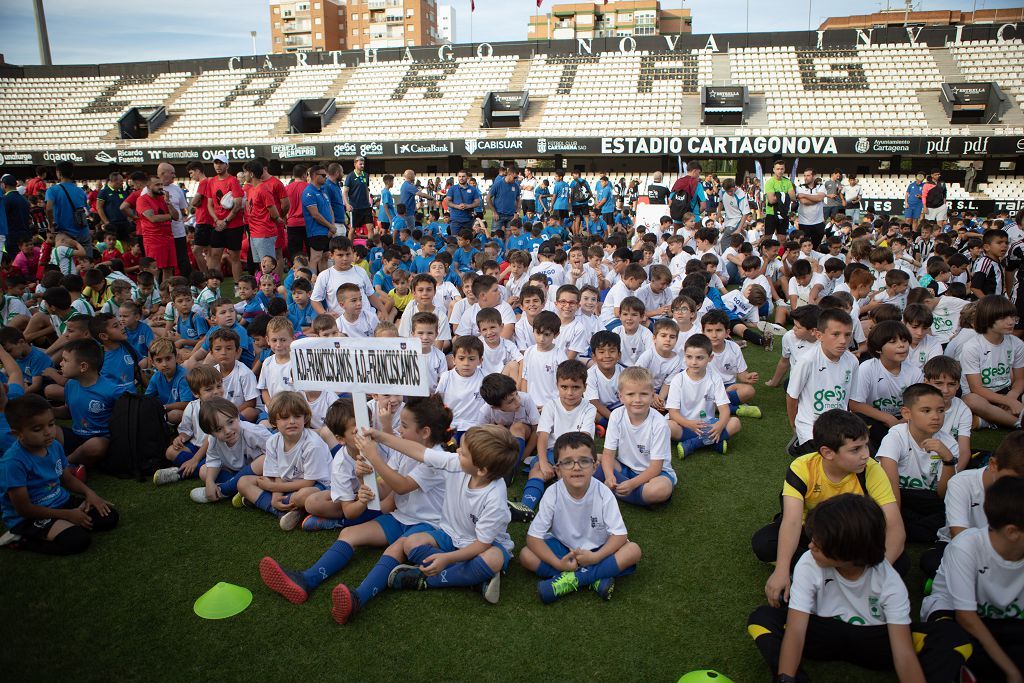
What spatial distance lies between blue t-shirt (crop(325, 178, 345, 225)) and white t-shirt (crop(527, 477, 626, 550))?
7.56 m

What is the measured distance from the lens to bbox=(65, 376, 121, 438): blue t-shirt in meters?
4.96

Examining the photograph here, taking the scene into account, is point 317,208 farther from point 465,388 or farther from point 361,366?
point 361,366

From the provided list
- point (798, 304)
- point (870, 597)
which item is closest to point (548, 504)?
point (870, 597)

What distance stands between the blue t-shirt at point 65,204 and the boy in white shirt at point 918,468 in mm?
11233

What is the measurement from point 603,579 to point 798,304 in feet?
21.8

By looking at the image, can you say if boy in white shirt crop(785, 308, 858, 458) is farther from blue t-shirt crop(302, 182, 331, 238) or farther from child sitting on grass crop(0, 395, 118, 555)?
blue t-shirt crop(302, 182, 331, 238)

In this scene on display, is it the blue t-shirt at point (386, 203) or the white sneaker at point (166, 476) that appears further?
the blue t-shirt at point (386, 203)

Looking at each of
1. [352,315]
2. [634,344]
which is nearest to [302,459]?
[352,315]

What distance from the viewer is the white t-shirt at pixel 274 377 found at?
520 centimetres

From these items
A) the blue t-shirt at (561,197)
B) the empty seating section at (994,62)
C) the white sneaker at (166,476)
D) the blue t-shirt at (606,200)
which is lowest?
the blue t-shirt at (606,200)

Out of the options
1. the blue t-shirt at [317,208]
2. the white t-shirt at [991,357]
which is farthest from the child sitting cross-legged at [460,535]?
the blue t-shirt at [317,208]

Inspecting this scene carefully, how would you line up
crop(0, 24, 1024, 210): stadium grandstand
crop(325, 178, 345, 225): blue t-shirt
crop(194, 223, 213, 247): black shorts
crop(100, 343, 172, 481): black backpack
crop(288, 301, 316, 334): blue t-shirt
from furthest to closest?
crop(0, 24, 1024, 210): stadium grandstand
crop(194, 223, 213, 247): black shorts
crop(325, 178, 345, 225): blue t-shirt
crop(288, 301, 316, 334): blue t-shirt
crop(100, 343, 172, 481): black backpack

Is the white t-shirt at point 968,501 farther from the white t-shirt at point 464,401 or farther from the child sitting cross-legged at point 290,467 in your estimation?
the child sitting cross-legged at point 290,467

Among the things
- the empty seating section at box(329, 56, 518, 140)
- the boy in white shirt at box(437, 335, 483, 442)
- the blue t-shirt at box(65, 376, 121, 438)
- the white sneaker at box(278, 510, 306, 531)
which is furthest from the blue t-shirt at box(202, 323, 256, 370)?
the empty seating section at box(329, 56, 518, 140)
